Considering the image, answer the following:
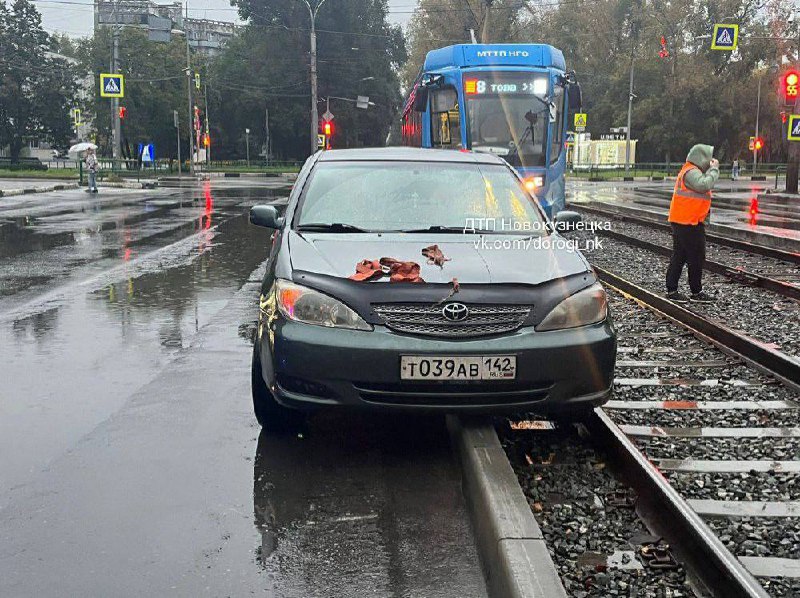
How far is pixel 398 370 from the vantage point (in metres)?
4.45

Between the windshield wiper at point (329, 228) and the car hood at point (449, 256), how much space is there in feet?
0.30

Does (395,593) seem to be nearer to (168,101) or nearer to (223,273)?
(223,273)

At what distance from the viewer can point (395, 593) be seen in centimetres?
340

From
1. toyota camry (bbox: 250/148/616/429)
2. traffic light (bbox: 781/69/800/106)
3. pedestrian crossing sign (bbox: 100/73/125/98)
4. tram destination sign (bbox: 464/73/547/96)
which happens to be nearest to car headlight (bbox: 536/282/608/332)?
toyota camry (bbox: 250/148/616/429)

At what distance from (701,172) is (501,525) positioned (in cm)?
712

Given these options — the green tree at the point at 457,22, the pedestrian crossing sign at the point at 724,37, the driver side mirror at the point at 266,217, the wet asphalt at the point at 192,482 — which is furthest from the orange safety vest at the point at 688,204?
the green tree at the point at 457,22

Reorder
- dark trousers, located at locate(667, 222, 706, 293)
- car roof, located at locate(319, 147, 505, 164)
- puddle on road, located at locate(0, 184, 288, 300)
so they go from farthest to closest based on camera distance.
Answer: puddle on road, located at locate(0, 184, 288, 300) → dark trousers, located at locate(667, 222, 706, 293) → car roof, located at locate(319, 147, 505, 164)

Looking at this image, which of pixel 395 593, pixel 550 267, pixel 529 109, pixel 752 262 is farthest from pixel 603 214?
pixel 395 593

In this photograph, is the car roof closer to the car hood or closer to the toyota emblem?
the car hood

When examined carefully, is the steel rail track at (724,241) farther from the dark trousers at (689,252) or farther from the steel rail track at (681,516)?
the steel rail track at (681,516)

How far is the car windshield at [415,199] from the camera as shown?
5.74 m

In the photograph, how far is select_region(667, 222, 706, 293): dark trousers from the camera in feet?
32.5

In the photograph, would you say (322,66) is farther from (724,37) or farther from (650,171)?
(724,37)

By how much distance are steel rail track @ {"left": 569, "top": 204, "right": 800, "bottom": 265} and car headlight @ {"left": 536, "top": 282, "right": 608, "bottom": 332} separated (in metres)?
10.2
